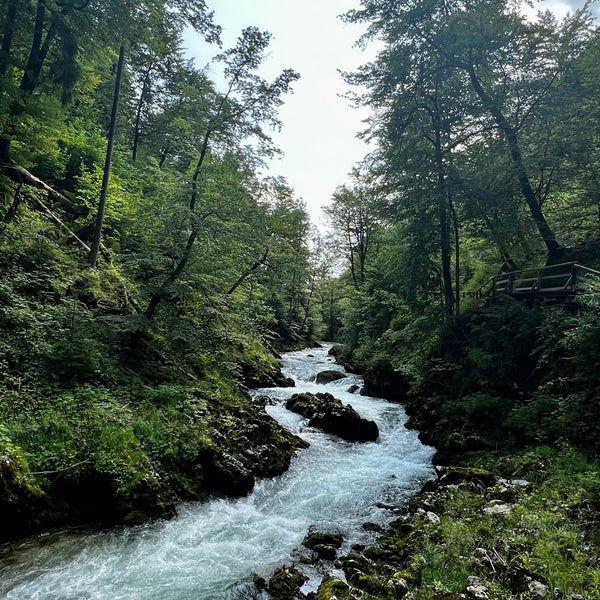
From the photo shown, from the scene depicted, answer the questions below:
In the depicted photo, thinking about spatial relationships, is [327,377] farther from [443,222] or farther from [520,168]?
[520,168]

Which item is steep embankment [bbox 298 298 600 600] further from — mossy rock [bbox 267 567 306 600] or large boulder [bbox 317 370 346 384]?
large boulder [bbox 317 370 346 384]

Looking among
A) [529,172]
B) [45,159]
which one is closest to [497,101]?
[529,172]

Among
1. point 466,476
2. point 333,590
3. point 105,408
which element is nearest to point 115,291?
point 105,408

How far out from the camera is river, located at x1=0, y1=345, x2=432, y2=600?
5.18 meters

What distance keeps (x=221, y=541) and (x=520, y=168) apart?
1572 cm

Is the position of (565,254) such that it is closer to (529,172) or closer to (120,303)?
(529,172)

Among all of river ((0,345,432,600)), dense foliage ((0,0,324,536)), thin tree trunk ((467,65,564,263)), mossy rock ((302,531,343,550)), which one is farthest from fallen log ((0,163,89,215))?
thin tree trunk ((467,65,564,263))

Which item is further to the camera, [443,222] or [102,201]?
[443,222]

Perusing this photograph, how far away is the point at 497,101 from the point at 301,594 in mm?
17414

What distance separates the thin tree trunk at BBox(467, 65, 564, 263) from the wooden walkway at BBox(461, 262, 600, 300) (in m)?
1.08

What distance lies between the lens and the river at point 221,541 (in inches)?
204

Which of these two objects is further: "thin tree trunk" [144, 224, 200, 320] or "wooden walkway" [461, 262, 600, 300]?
"wooden walkway" [461, 262, 600, 300]

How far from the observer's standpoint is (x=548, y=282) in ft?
47.3

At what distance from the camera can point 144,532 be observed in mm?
6473
